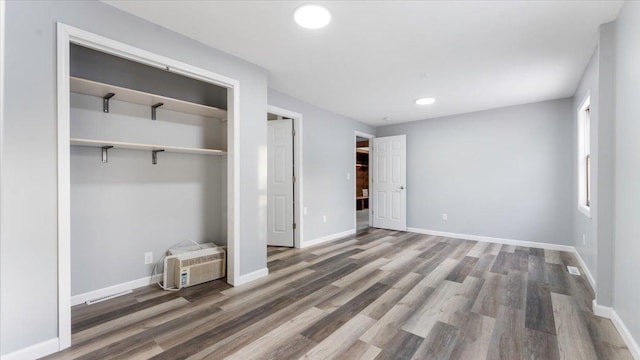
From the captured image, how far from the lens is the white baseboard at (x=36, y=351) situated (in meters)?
1.59

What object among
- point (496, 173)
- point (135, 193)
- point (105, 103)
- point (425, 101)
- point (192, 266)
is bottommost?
point (192, 266)

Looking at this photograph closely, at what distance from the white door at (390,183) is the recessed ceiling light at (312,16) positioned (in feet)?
12.9

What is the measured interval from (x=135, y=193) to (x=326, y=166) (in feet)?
9.91

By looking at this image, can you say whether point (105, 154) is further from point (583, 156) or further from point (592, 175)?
point (583, 156)

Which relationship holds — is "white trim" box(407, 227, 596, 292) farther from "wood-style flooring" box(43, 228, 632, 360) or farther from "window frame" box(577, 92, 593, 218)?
"window frame" box(577, 92, 593, 218)

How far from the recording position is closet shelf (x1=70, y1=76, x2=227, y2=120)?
7.16 feet

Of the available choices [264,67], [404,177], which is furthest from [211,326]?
[404,177]

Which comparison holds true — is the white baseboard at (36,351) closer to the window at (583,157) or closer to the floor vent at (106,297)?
the floor vent at (106,297)

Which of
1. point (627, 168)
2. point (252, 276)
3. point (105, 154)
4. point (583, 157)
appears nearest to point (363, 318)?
point (252, 276)

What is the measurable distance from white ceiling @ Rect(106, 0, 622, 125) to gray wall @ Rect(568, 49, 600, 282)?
17 cm

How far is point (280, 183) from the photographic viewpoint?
14.8 ft

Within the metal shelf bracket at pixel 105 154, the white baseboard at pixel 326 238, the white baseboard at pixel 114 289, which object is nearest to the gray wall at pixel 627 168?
the white baseboard at pixel 326 238

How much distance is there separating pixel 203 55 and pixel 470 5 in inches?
89.4

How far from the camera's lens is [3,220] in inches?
61.6
